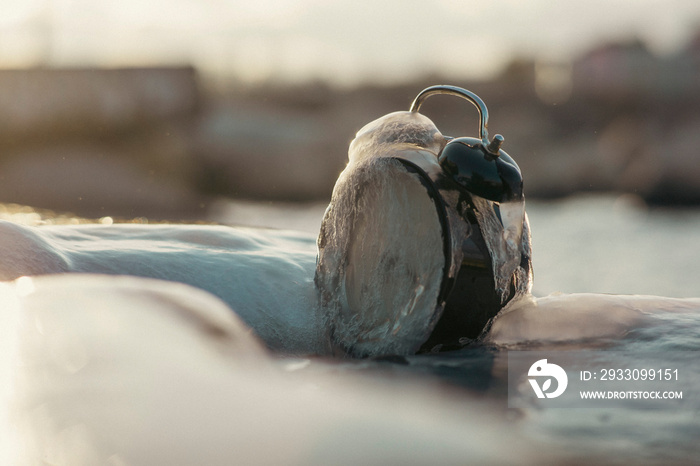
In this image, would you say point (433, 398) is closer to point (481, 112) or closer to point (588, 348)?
point (588, 348)

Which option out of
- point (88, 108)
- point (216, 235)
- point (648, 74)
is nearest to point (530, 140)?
point (648, 74)

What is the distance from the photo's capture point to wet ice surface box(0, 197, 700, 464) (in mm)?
1465

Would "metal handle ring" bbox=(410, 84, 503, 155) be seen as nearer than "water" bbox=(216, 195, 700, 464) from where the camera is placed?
No

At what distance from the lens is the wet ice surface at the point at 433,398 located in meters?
1.46

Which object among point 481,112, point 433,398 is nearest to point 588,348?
point 433,398

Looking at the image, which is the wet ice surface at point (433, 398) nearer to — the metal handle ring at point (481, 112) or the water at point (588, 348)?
the water at point (588, 348)

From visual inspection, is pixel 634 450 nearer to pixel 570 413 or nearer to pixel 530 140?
pixel 570 413

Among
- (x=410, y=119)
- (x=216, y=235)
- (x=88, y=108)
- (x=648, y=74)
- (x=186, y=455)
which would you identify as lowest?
(x=186, y=455)

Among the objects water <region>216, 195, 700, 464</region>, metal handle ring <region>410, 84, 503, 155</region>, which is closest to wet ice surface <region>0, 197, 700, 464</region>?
water <region>216, 195, 700, 464</region>

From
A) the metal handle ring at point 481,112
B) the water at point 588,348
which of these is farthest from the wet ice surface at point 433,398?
the metal handle ring at point 481,112

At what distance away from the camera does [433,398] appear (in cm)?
175

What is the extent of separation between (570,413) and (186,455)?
86 cm

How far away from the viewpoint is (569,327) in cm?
221

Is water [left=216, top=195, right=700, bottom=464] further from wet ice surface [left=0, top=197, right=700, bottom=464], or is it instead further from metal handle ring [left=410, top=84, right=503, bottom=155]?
metal handle ring [left=410, top=84, right=503, bottom=155]
